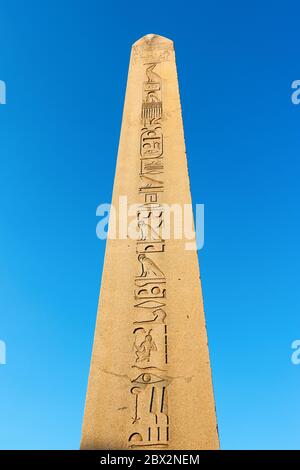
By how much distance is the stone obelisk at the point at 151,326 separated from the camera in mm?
3580

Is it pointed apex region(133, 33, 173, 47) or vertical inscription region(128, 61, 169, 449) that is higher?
pointed apex region(133, 33, 173, 47)

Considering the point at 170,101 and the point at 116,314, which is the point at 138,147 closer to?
the point at 170,101

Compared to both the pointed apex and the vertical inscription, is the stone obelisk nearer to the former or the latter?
the vertical inscription

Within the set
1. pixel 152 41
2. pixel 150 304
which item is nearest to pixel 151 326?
pixel 150 304

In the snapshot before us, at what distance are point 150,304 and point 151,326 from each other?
199 mm

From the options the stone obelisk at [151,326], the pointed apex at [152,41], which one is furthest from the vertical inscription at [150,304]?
the pointed apex at [152,41]

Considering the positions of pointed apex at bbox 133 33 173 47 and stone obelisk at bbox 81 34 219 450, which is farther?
pointed apex at bbox 133 33 173 47

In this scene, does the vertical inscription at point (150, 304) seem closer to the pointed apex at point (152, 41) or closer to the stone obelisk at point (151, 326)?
the stone obelisk at point (151, 326)

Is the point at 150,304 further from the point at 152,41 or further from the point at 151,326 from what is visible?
the point at 152,41

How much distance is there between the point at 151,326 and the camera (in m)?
3.97

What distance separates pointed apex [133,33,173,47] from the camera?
6.09 meters

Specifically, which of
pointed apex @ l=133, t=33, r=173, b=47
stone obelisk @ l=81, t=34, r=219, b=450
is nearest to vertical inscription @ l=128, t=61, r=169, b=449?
stone obelisk @ l=81, t=34, r=219, b=450
